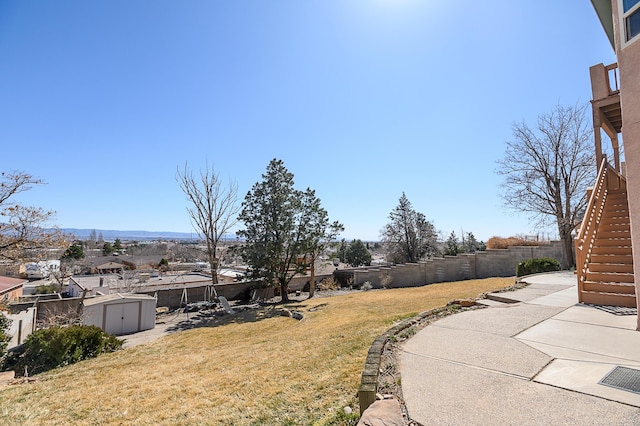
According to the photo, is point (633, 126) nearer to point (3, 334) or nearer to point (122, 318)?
point (3, 334)

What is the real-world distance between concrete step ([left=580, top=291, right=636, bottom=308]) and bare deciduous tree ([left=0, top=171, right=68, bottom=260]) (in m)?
13.9

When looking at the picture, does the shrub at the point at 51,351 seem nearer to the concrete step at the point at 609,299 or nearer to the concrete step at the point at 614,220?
the concrete step at the point at 609,299

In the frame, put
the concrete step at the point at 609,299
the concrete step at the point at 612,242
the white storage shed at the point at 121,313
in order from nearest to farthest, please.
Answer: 1. the concrete step at the point at 609,299
2. the concrete step at the point at 612,242
3. the white storage shed at the point at 121,313

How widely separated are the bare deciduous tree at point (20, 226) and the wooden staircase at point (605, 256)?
13809mm

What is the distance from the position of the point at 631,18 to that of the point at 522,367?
5.06 metres

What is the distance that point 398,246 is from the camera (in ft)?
99.9

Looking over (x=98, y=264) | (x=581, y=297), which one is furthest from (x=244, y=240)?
(x=98, y=264)

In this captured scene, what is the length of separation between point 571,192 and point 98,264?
56.5 meters

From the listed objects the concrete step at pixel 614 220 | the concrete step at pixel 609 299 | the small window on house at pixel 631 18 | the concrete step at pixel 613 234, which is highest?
the small window on house at pixel 631 18

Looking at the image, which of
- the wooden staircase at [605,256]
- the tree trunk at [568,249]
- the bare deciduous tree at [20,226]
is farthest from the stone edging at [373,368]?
the tree trunk at [568,249]

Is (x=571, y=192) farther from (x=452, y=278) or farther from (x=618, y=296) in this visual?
(x=618, y=296)

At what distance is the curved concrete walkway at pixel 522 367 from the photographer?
8.11ft

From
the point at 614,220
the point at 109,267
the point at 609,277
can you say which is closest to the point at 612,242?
the point at 614,220

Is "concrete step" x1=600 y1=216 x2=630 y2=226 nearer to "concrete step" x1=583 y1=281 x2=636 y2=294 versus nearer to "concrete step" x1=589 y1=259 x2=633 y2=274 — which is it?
"concrete step" x1=589 y1=259 x2=633 y2=274
